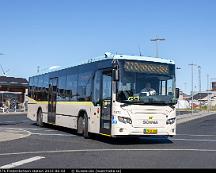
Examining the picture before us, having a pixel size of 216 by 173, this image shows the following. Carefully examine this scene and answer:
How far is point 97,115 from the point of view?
17.3 metres

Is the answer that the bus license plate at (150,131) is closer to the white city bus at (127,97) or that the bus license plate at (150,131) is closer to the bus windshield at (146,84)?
the white city bus at (127,97)

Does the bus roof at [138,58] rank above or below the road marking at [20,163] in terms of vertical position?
above

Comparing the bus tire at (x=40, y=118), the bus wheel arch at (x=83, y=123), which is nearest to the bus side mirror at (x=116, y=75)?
the bus wheel arch at (x=83, y=123)

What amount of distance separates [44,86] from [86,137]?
24.0ft

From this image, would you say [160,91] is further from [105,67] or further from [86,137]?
[86,137]

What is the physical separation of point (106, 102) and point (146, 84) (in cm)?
166

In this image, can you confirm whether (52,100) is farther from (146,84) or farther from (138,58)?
(146,84)

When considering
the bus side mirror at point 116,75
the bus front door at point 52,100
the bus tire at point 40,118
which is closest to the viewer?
the bus side mirror at point 116,75

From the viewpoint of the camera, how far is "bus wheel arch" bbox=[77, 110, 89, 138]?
18.5 metres

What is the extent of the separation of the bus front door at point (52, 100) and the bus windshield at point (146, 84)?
25.0 feet

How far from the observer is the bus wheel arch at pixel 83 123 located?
18.5m

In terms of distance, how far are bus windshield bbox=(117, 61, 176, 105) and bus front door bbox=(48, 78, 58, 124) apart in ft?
25.0

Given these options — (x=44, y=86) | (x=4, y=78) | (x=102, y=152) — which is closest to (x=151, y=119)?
(x=102, y=152)

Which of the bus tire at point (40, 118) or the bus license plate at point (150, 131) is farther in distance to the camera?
the bus tire at point (40, 118)
